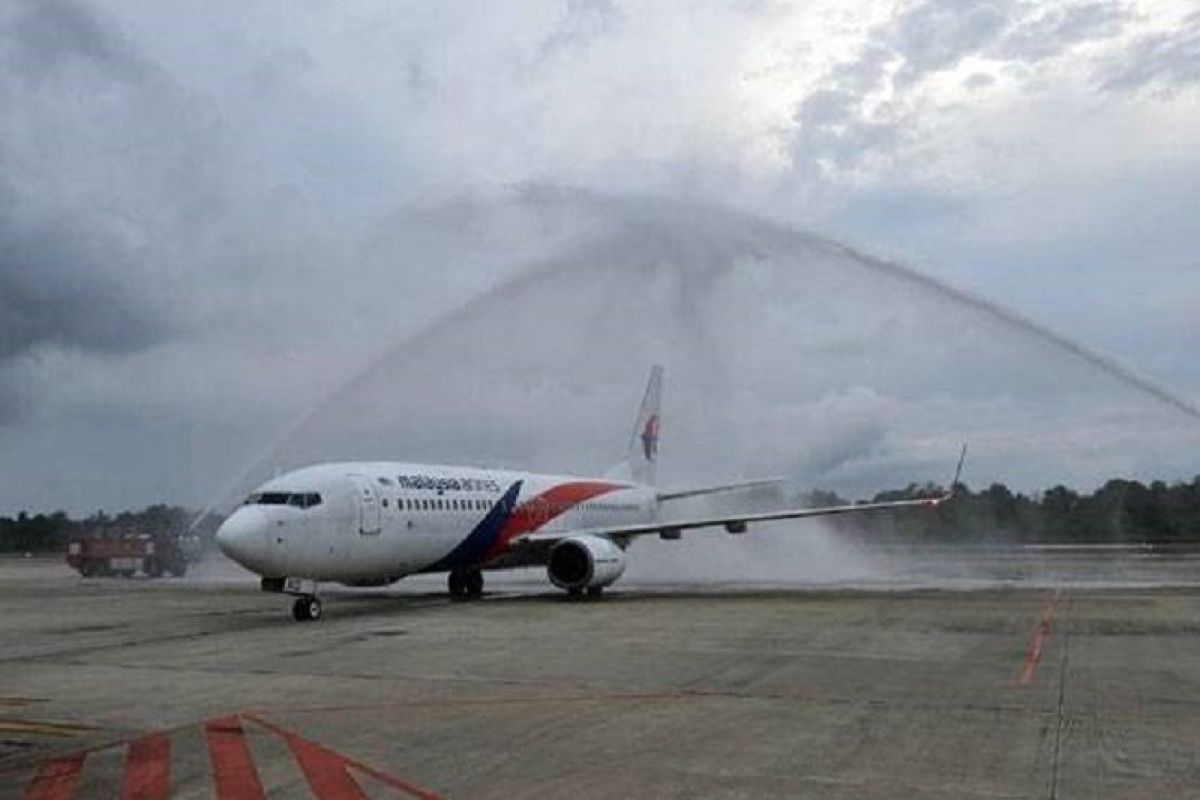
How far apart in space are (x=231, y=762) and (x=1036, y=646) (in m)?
13.0

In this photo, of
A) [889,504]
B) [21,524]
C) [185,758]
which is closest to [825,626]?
[889,504]

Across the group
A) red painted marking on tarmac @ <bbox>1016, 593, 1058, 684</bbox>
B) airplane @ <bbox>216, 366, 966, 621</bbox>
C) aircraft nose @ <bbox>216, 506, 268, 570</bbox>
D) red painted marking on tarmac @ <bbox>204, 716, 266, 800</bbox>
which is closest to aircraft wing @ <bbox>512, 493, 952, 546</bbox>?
airplane @ <bbox>216, 366, 966, 621</bbox>

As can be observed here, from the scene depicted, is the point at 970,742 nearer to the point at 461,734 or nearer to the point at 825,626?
the point at 461,734

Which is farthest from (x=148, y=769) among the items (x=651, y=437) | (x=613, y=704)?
(x=651, y=437)

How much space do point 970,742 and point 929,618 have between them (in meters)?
13.2

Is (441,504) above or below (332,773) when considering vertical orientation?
above

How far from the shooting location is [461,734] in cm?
1104

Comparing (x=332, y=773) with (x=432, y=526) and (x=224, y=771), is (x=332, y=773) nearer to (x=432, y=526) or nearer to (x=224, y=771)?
(x=224, y=771)

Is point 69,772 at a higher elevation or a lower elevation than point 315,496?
lower

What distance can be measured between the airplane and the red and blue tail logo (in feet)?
21.9

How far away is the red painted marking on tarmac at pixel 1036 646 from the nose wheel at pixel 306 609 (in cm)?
1429

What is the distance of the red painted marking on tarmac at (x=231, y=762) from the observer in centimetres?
873

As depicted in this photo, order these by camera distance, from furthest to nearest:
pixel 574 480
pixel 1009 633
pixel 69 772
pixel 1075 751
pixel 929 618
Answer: pixel 574 480, pixel 929 618, pixel 1009 633, pixel 1075 751, pixel 69 772

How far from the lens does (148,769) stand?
9.61 m
